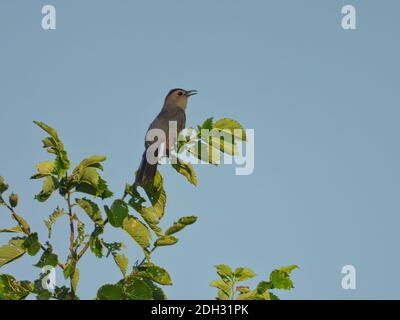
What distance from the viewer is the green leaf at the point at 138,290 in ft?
19.7

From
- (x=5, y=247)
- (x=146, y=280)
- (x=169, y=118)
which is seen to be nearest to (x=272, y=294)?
(x=146, y=280)

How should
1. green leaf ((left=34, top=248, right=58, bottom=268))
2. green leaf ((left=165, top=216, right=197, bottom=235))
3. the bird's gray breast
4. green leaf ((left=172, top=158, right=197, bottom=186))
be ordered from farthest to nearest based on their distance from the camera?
the bird's gray breast → green leaf ((left=172, top=158, right=197, bottom=186)) → green leaf ((left=165, top=216, right=197, bottom=235)) → green leaf ((left=34, top=248, right=58, bottom=268))

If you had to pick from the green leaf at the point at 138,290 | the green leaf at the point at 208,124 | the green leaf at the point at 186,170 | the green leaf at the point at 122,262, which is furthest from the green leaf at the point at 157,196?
the green leaf at the point at 138,290

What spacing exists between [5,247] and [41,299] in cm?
48

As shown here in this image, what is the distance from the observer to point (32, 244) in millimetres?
6070

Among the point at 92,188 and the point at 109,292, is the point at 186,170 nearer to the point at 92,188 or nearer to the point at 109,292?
the point at 92,188

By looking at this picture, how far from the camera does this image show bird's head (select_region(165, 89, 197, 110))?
490 inches

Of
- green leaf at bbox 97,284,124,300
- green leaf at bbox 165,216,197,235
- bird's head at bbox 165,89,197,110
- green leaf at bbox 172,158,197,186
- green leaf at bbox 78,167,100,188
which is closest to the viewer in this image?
green leaf at bbox 97,284,124,300

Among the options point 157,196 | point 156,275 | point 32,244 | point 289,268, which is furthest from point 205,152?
point 32,244

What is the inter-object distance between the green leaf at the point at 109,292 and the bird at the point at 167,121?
0.94 metres

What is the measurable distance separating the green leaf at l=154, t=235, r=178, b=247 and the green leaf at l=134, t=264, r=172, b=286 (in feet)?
0.56

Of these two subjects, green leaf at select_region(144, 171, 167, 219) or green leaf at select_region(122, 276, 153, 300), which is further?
green leaf at select_region(144, 171, 167, 219)

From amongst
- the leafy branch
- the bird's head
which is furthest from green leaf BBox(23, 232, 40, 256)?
the bird's head

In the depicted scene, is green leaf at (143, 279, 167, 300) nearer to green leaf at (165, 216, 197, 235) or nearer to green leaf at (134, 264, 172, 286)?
green leaf at (134, 264, 172, 286)
